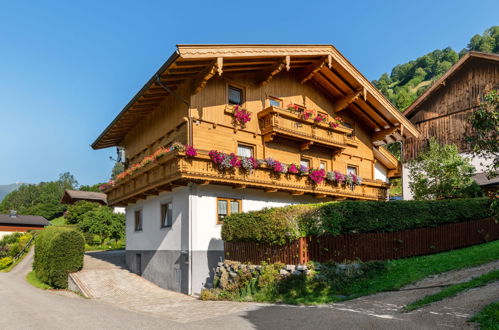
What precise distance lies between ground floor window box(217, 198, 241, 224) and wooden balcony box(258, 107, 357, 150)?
3.65 meters

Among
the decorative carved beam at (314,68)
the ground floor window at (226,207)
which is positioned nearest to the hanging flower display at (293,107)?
the decorative carved beam at (314,68)

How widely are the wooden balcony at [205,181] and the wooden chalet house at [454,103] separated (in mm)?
10821

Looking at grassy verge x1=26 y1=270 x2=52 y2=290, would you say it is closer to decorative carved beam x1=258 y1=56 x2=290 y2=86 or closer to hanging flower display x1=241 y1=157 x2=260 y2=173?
hanging flower display x1=241 y1=157 x2=260 y2=173

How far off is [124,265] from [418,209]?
17.2 m

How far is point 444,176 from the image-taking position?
23391 mm

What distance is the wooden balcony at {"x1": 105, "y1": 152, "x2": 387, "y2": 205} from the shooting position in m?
16.7

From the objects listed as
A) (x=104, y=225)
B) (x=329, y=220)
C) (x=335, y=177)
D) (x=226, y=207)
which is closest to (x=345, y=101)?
(x=335, y=177)

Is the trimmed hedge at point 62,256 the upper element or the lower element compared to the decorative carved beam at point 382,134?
lower

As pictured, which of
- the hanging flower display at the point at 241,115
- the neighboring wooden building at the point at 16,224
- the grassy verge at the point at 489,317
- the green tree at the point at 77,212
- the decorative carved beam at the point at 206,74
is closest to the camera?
the grassy verge at the point at 489,317

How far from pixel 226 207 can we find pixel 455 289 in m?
10.4

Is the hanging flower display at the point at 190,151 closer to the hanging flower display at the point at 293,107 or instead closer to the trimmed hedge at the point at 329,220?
the trimmed hedge at the point at 329,220

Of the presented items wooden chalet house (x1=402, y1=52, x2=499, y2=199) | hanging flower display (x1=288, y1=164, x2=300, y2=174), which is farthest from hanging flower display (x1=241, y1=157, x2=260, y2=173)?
wooden chalet house (x1=402, y1=52, x2=499, y2=199)

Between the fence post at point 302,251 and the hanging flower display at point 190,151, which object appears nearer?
the fence post at point 302,251

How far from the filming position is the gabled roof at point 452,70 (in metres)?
29.9
